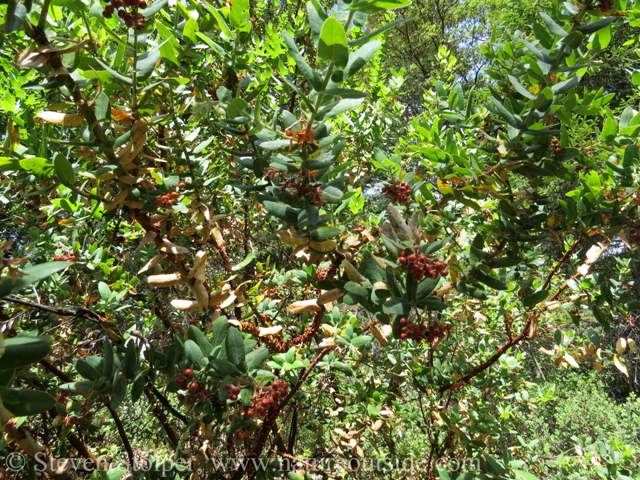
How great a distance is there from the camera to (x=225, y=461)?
1475 mm

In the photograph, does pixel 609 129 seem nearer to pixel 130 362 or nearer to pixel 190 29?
pixel 190 29

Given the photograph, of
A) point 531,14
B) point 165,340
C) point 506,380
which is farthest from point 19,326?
point 531,14

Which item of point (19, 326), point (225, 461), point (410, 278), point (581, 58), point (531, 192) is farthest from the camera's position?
point (19, 326)

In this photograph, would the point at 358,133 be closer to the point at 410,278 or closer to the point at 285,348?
the point at 285,348

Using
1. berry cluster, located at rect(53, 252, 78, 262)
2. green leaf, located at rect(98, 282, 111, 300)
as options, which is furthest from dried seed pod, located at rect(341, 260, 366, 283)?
berry cluster, located at rect(53, 252, 78, 262)

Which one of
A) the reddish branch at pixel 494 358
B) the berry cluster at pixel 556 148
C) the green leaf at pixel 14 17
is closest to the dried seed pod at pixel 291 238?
the green leaf at pixel 14 17

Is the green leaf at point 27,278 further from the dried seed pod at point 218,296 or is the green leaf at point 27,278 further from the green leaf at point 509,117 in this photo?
the green leaf at point 509,117

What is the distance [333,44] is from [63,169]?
64cm

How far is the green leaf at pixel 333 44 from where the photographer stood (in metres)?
0.64

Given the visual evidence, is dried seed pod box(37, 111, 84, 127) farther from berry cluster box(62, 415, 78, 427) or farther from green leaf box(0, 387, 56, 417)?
berry cluster box(62, 415, 78, 427)

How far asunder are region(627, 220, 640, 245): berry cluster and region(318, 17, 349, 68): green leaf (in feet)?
3.04

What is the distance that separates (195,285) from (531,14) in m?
8.82

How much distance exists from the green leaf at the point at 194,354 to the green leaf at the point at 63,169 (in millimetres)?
458

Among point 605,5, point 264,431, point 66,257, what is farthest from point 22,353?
point 605,5
